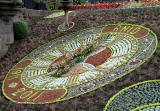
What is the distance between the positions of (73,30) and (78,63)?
337 cm

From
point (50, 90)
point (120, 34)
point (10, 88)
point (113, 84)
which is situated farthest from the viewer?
point (120, 34)

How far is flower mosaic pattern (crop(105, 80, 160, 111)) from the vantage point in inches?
158

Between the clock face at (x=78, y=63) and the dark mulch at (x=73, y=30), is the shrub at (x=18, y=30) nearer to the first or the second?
the dark mulch at (x=73, y=30)

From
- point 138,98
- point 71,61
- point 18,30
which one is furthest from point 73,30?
point 138,98

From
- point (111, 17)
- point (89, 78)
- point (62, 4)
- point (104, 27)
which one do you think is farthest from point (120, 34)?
point (62, 4)

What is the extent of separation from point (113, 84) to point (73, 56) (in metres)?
2.91

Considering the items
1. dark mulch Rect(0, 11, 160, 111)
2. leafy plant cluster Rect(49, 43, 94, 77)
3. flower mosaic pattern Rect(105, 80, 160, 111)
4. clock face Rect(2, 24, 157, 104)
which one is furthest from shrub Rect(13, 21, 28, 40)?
flower mosaic pattern Rect(105, 80, 160, 111)

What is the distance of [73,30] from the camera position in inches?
403

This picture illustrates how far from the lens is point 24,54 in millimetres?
9219

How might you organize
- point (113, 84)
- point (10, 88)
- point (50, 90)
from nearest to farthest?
point (113, 84) → point (50, 90) → point (10, 88)

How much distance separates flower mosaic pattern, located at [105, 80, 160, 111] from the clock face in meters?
0.84

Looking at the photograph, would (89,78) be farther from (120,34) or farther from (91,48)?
(120,34)

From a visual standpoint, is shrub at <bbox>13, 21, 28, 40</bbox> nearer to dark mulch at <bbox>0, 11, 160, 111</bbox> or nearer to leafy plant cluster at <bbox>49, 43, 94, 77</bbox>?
dark mulch at <bbox>0, 11, 160, 111</bbox>

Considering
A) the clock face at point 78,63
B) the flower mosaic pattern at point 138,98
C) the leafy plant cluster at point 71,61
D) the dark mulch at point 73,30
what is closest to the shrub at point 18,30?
the dark mulch at point 73,30
